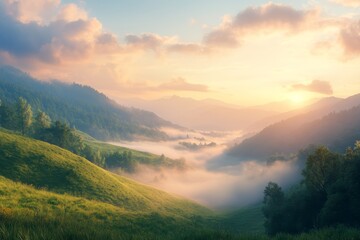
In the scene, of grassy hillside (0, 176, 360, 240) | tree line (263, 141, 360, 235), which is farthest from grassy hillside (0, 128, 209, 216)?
tree line (263, 141, 360, 235)

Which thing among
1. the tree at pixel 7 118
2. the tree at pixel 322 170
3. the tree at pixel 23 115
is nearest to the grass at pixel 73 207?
the tree at pixel 322 170

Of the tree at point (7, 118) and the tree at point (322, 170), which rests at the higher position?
the tree at point (7, 118)

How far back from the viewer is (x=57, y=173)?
67125 millimetres

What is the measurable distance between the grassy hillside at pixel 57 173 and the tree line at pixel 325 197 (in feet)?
113

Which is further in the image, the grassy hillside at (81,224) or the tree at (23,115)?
the tree at (23,115)

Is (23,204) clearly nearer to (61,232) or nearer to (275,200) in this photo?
(61,232)

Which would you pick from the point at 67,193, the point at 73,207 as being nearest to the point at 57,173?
the point at 67,193

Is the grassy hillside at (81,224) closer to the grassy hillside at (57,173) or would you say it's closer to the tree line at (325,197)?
the grassy hillside at (57,173)

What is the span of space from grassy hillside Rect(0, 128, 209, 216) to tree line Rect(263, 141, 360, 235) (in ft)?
113

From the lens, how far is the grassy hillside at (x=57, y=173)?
61.0m

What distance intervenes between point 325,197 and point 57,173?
5309 cm

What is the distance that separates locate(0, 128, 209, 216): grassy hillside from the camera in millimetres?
61000

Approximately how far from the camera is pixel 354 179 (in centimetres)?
4178

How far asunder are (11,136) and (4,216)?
72.7 m
